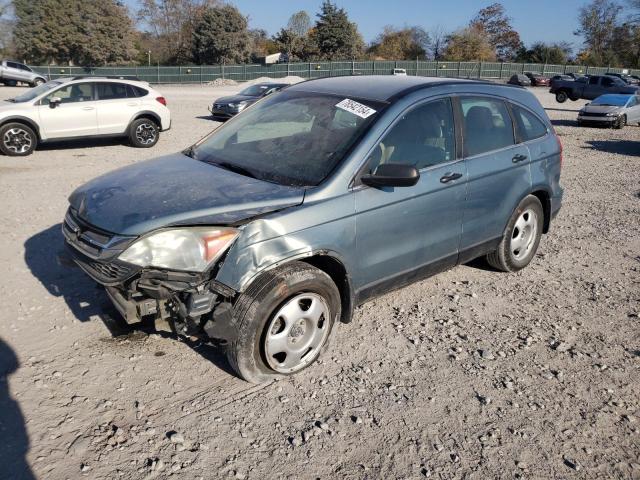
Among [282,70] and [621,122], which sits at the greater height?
[282,70]

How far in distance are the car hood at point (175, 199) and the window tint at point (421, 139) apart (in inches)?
31.0

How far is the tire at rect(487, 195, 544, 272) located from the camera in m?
4.99

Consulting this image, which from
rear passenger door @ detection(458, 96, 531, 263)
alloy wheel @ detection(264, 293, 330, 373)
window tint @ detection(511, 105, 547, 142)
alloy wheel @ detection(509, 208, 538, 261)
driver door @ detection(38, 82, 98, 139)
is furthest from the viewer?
driver door @ detection(38, 82, 98, 139)

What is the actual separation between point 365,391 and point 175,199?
1713 mm

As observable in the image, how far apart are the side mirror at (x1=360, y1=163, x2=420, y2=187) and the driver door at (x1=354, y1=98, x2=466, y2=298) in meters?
0.11

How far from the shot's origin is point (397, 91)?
4.02 meters

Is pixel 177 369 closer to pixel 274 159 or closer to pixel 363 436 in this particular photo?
pixel 363 436

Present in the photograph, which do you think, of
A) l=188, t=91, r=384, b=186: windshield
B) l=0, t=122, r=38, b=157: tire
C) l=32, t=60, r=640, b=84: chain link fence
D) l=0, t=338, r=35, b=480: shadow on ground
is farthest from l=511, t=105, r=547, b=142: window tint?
l=32, t=60, r=640, b=84: chain link fence

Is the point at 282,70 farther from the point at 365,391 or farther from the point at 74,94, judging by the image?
the point at 365,391

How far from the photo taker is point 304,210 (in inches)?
129

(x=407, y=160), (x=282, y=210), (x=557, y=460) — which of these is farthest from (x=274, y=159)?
(x=557, y=460)

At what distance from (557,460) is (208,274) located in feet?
7.13

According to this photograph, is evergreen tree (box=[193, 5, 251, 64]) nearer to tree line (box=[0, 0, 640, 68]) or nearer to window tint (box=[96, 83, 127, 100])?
tree line (box=[0, 0, 640, 68])

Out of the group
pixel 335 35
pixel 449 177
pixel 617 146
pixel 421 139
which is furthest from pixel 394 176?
pixel 335 35
